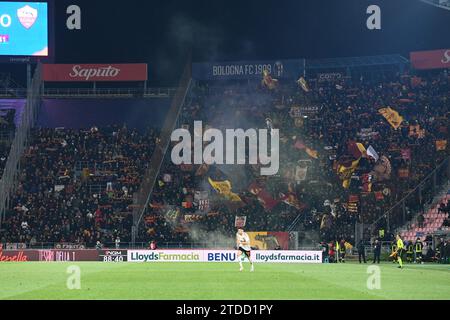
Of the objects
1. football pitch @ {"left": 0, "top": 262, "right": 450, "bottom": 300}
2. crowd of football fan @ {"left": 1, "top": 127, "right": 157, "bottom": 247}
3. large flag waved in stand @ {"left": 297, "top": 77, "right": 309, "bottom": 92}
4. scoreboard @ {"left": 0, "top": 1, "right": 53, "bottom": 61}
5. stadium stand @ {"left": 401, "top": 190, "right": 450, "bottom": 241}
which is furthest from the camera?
large flag waved in stand @ {"left": 297, "top": 77, "right": 309, "bottom": 92}

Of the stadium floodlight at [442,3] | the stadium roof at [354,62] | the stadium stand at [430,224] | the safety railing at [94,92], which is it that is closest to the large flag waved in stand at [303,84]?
the stadium roof at [354,62]

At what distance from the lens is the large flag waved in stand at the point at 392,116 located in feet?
197

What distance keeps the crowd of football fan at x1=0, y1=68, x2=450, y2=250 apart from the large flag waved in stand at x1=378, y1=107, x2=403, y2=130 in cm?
39

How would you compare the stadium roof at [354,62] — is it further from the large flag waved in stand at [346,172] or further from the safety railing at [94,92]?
the safety railing at [94,92]

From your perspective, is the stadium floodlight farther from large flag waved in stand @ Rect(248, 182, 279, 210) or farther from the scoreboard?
the scoreboard

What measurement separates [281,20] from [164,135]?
1438 centimetres

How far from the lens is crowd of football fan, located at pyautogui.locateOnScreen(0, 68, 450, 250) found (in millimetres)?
54844

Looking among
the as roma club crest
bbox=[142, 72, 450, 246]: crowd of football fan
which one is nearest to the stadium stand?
bbox=[142, 72, 450, 246]: crowd of football fan

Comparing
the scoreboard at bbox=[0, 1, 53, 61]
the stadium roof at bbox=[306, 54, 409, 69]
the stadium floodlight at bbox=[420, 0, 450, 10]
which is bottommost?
the stadium roof at bbox=[306, 54, 409, 69]

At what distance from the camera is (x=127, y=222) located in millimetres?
55719

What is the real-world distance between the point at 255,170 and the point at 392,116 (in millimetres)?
11783

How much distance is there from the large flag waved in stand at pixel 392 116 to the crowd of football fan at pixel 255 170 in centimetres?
39

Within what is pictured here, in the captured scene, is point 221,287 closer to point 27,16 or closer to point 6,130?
point 6,130

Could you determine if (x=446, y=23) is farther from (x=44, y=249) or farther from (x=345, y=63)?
(x=44, y=249)
